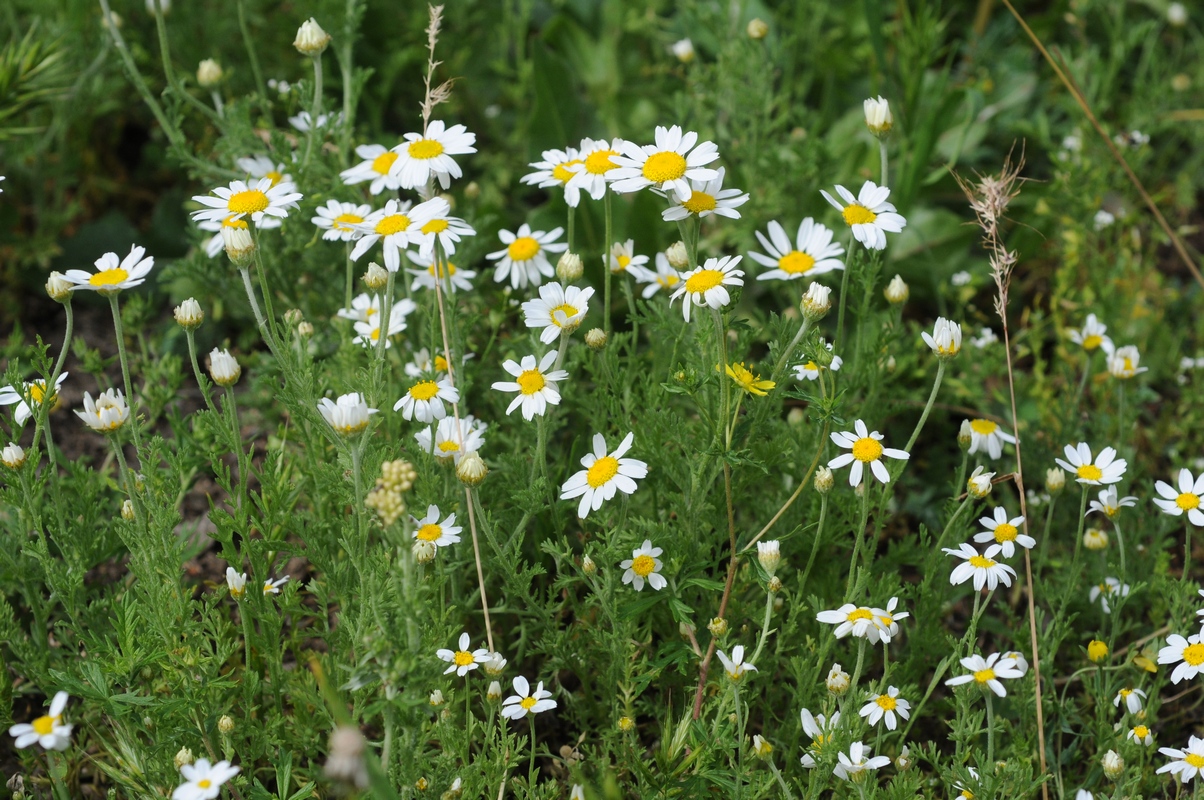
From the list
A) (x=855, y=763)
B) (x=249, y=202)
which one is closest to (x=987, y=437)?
(x=855, y=763)

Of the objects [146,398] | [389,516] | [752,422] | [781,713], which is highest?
[389,516]

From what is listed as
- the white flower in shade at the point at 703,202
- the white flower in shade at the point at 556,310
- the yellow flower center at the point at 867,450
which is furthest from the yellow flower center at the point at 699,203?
the yellow flower center at the point at 867,450

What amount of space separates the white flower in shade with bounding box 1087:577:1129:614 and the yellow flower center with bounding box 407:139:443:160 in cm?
142

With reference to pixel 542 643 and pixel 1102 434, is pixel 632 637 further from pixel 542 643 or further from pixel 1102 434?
pixel 1102 434

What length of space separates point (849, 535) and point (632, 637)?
655mm

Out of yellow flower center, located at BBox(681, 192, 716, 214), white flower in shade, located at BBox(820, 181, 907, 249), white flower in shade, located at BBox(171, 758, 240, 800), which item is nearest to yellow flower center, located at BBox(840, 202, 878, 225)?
white flower in shade, located at BBox(820, 181, 907, 249)

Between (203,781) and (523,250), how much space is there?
1.20m

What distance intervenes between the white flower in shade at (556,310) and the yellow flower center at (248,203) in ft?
1.48

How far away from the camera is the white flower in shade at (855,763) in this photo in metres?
1.62

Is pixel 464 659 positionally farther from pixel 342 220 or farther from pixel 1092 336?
pixel 1092 336

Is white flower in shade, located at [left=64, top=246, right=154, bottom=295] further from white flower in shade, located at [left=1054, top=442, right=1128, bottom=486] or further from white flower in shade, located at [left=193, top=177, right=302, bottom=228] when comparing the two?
white flower in shade, located at [left=1054, top=442, right=1128, bottom=486]

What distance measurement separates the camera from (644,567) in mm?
1768

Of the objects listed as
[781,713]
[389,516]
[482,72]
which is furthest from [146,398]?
[482,72]

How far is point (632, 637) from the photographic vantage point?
1940 mm
